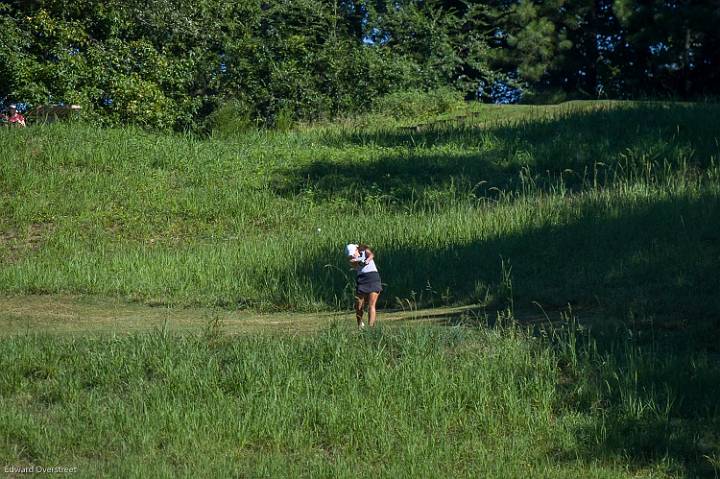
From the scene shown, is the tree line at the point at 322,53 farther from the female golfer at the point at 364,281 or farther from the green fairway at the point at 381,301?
the female golfer at the point at 364,281

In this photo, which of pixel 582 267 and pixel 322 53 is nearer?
pixel 582 267

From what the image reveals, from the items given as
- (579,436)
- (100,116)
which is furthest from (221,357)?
(100,116)

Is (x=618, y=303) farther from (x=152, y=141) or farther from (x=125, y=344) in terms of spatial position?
(x=152, y=141)

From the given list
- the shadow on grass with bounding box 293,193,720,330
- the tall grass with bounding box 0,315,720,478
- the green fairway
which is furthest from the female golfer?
the tall grass with bounding box 0,315,720,478

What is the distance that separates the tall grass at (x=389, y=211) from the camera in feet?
40.4

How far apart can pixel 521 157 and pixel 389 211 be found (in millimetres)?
3662

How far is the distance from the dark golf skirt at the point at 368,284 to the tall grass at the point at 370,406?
156cm

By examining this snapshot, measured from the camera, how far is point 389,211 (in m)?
17.8

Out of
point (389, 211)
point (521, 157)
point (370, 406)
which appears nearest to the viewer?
point (370, 406)

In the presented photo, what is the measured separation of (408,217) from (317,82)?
14126 mm

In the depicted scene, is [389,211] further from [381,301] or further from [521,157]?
[381,301]

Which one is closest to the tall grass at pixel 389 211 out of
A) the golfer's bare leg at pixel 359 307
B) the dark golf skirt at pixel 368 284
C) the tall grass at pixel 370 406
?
the dark golf skirt at pixel 368 284

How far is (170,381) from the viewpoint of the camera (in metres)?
8.43

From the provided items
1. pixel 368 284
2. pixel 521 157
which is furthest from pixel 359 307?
pixel 521 157
